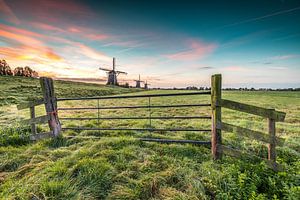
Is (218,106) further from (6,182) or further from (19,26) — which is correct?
(19,26)

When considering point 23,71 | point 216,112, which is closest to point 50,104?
point 216,112

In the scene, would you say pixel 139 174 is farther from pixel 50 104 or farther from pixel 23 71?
pixel 23 71

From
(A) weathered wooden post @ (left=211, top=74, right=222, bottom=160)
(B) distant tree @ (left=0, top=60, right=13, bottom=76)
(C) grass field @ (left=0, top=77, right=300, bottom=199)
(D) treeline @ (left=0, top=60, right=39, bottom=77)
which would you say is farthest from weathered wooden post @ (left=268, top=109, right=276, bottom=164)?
(B) distant tree @ (left=0, top=60, right=13, bottom=76)

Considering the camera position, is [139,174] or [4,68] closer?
[139,174]

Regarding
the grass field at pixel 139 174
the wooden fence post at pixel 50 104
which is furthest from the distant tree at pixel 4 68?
the grass field at pixel 139 174

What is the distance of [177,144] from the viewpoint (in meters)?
4.35

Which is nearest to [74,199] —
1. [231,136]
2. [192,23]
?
[231,136]

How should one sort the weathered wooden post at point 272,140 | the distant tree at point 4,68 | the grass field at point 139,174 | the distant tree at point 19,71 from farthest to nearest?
the distant tree at point 19,71
the distant tree at point 4,68
the weathered wooden post at point 272,140
the grass field at point 139,174

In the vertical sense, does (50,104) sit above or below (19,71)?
below

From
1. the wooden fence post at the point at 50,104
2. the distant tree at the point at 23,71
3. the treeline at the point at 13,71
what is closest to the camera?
the wooden fence post at the point at 50,104

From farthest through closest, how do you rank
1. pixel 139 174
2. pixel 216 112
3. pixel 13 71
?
pixel 13 71 → pixel 216 112 → pixel 139 174

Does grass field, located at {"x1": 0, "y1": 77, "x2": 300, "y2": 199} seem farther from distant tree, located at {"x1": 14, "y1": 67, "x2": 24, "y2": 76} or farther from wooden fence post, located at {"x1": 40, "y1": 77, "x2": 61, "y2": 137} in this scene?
distant tree, located at {"x1": 14, "y1": 67, "x2": 24, "y2": 76}

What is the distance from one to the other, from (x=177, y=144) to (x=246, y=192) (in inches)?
81.9

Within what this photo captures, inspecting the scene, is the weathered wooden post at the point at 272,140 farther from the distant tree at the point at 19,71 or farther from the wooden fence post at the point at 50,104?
the distant tree at the point at 19,71
